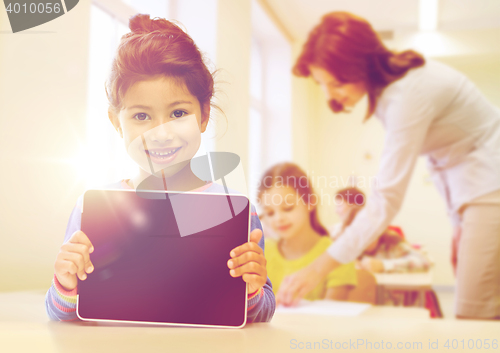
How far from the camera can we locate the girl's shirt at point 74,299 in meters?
0.29

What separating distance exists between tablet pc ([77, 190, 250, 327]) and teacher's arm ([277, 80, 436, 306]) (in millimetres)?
435

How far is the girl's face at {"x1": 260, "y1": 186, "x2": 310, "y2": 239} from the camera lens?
3.62ft

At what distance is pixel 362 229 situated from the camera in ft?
2.47

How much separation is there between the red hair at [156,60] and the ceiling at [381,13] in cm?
205

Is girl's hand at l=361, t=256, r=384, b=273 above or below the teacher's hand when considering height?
below

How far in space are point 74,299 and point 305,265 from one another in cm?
82

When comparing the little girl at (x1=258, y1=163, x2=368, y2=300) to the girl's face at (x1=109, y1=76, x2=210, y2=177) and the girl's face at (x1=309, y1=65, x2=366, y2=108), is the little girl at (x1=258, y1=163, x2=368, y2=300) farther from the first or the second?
the girl's face at (x1=109, y1=76, x2=210, y2=177)

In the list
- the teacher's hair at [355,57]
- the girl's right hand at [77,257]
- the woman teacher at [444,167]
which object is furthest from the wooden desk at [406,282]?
the girl's right hand at [77,257]

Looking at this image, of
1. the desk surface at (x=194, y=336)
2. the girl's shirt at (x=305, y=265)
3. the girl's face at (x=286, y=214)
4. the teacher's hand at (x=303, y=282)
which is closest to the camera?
the desk surface at (x=194, y=336)

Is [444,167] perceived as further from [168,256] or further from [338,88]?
[168,256]

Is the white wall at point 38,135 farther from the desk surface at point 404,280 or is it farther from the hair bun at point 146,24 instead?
the desk surface at point 404,280

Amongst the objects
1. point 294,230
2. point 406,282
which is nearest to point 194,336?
point 294,230

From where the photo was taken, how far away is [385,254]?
5.91 ft

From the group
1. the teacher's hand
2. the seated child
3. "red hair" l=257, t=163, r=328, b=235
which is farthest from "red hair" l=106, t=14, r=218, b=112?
the seated child
